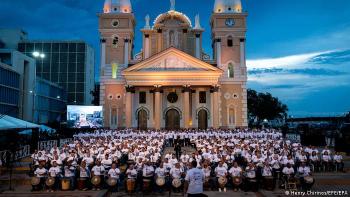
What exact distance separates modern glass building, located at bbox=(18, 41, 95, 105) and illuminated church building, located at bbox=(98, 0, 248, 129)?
3058 cm

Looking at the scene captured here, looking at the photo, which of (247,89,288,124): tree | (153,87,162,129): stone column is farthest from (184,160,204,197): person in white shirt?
(247,89,288,124): tree

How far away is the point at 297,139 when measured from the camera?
37.5 m

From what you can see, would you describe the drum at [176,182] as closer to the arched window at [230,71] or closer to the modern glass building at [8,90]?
the modern glass building at [8,90]

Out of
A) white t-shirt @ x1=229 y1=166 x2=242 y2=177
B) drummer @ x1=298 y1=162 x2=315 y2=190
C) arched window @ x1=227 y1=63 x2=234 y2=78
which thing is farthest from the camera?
arched window @ x1=227 y1=63 x2=234 y2=78

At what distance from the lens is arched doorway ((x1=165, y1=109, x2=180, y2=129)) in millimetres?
47125

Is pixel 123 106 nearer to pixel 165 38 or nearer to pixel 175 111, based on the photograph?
pixel 175 111

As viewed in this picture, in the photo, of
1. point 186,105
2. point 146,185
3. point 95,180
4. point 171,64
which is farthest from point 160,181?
point 171,64

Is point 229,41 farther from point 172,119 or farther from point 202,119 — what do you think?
point 172,119

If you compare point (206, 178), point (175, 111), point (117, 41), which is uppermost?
point (117, 41)

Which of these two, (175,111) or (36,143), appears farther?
(175,111)

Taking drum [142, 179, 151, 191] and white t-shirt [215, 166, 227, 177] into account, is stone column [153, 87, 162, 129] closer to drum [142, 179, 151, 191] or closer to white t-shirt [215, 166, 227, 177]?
white t-shirt [215, 166, 227, 177]

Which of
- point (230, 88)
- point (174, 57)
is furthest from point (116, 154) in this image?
point (230, 88)

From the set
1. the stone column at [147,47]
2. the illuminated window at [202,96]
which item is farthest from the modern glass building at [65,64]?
the illuminated window at [202,96]

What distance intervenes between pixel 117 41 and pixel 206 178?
36.9m
